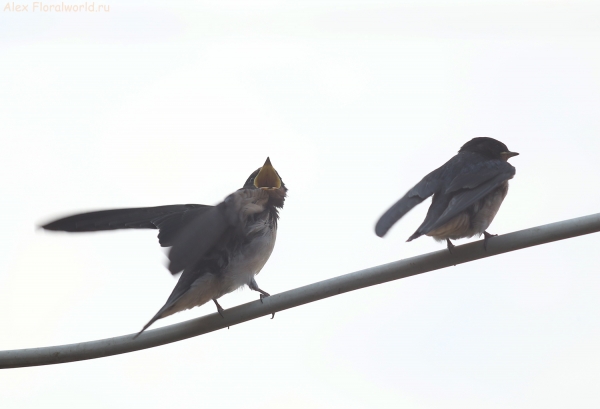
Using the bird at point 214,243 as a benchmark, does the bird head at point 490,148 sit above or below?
above

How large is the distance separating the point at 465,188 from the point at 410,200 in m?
0.56

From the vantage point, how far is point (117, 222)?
4.75 meters

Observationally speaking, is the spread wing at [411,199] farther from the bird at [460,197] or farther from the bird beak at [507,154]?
the bird beak at [507,154]

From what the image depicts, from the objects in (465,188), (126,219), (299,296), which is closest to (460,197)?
(465,188)

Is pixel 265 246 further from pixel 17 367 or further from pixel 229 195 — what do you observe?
pixel 17 367

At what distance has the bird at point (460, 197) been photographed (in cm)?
436

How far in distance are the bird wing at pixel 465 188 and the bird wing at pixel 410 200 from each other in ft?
0.36

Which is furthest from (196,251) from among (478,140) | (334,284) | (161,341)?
(478,140)

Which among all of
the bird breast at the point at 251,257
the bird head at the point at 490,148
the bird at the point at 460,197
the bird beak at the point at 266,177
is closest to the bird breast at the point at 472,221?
the bird at the point at 460,197

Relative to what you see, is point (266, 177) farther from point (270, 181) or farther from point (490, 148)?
point (490, 148)

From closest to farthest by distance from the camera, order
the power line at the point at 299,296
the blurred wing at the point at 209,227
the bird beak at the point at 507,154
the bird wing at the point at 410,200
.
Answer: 1. the power line at the point at 299,296
2. the blurred wing at the point at 209,227
3. the bird wing at the point at 410,200
4. the bird beak at the point at 507,154

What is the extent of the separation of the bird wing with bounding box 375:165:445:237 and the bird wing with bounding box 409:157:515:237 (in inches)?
4.3

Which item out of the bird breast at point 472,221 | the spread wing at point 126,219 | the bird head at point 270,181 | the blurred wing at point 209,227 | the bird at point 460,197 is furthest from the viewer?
the bird head at point 270,181

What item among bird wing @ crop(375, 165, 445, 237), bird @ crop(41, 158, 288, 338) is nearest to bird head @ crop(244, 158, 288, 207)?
bird @ crop(41, 158, 288, 338)
